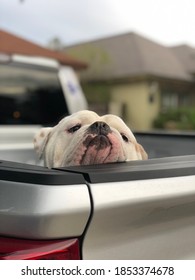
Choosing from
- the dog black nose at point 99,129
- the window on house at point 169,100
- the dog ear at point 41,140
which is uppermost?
the dog black nose at point 99,129

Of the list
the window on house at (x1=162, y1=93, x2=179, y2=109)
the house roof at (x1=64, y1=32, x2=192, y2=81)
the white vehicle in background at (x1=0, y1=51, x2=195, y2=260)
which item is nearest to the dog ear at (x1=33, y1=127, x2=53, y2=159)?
the white vehicle in background at (x1=0, y1=51, x2=195, y2=260)

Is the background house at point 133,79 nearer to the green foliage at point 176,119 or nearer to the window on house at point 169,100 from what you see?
the window on house at point 169,100

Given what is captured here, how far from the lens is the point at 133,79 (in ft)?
89.0

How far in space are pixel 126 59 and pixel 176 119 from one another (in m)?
4.67

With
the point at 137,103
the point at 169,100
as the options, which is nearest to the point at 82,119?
the point at 137,103

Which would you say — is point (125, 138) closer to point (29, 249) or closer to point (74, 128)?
point (74, 128)

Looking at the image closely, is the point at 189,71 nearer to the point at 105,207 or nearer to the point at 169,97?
the point at 169,97

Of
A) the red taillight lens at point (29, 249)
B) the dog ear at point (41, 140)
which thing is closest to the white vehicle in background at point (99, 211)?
the red taillight lens at point (29, 249)

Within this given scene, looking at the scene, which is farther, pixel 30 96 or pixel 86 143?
pixel 30 96

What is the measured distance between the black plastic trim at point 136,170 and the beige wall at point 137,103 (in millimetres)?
25541

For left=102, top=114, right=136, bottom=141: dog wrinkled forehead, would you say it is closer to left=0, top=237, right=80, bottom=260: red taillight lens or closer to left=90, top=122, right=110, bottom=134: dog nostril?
left=90, top=122, right=110, bottom=134: dog nostril

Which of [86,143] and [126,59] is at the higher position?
[126,59]

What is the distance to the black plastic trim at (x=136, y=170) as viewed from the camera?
4.80 feet

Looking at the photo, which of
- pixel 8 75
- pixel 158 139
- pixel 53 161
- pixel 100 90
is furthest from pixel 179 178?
pixel 100 90
